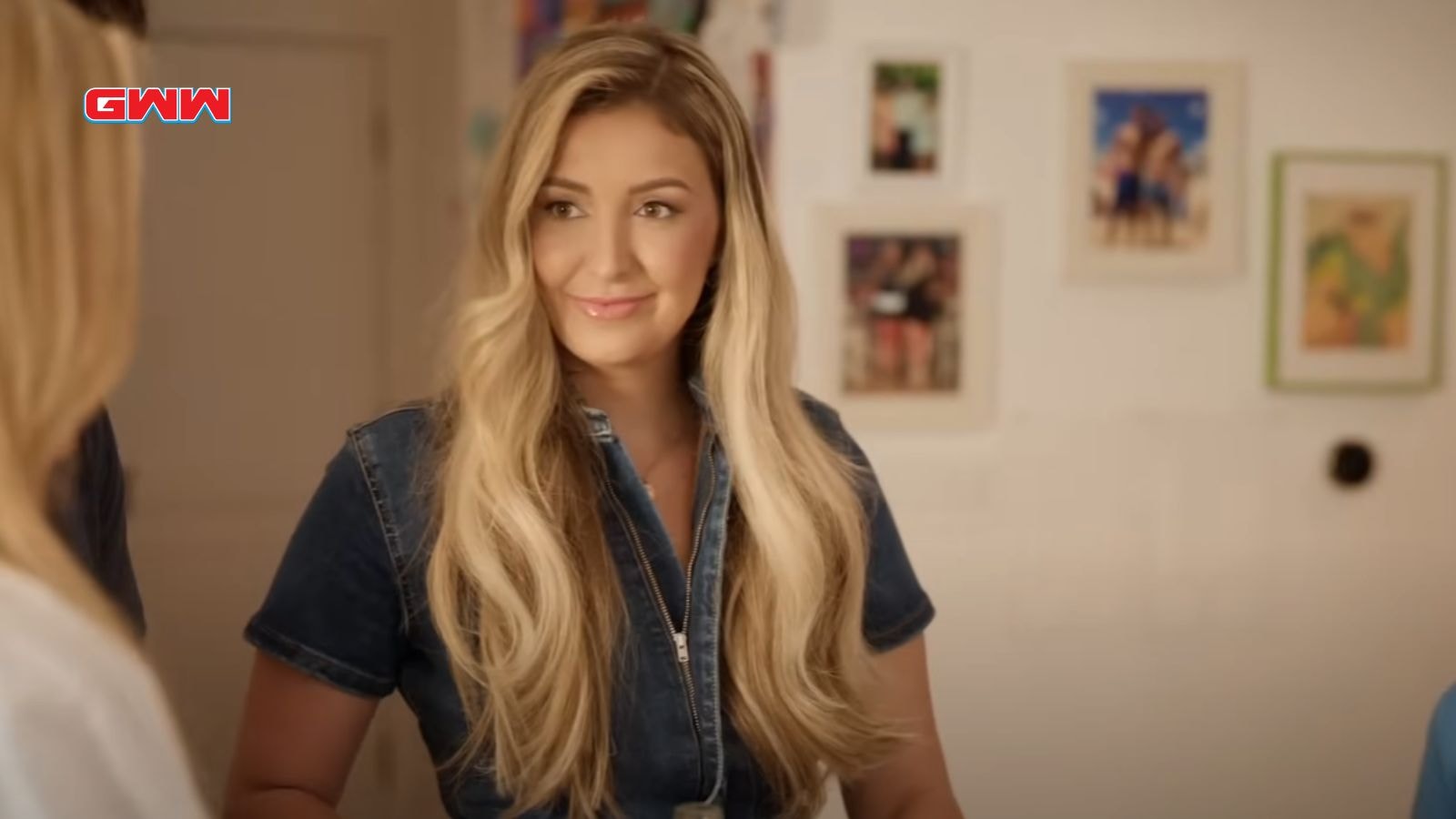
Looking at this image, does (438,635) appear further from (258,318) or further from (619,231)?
(258,318)

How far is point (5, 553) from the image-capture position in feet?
2.39

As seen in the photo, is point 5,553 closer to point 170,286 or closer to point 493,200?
point 493,200

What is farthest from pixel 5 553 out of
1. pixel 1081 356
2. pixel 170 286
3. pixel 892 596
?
pixel 170 286

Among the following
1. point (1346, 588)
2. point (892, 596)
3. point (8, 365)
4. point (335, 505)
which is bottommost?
point (1346, 588)

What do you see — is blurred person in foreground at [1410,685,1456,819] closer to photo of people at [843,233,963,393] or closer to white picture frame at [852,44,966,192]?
photo of people at [843,233,963,393]

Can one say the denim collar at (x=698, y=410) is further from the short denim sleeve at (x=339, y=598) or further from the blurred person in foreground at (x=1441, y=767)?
the blurred person in foreground at (x=1441, y=767)

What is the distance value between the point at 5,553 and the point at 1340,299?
2.01m

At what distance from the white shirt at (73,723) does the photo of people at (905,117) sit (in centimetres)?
157

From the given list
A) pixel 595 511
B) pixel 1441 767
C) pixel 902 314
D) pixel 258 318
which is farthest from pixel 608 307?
pixel 258 318

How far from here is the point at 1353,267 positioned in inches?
88.6

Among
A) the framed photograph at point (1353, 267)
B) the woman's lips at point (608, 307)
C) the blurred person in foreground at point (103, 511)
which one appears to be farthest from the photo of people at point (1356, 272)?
the blurred person in foreground at point (103, 511)

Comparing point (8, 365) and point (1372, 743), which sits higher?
point (8, 365)

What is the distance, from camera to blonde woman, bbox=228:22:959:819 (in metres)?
1.18

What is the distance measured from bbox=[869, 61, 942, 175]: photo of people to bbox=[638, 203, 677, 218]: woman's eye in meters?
0.96
